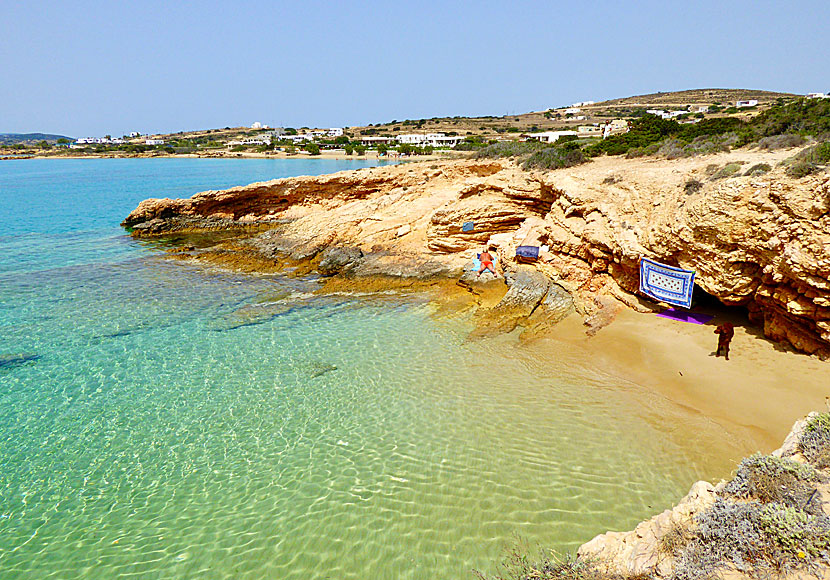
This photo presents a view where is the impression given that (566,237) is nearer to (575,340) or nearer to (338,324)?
(575,340)

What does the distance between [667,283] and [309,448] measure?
9582 mm

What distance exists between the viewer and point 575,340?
36.2 feet

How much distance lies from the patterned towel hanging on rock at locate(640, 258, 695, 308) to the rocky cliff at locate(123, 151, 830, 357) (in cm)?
27

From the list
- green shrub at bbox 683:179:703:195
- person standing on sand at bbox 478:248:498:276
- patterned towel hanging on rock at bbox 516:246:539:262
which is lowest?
person standing on sand at bbox 478:248:498:276

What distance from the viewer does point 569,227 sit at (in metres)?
14.4

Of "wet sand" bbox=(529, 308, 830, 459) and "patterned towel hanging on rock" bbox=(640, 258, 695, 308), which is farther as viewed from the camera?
"patterned towel hanging on rock" bbox=(640, 258, 695, 308)

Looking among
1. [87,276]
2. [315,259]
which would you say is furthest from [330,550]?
[87,276]

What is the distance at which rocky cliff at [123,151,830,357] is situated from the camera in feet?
29.6

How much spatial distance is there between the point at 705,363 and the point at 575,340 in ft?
9.21

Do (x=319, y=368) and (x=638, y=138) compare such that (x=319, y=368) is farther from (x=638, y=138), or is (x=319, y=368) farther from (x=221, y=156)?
(x=221, y=156)

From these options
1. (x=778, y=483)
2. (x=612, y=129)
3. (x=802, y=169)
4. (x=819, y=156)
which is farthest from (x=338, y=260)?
(x=612, y=129)

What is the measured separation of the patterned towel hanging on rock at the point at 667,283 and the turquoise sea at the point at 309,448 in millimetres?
3086

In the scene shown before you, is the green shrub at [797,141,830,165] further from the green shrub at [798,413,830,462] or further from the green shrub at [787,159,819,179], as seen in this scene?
the green shrub at [798,413,830,462]

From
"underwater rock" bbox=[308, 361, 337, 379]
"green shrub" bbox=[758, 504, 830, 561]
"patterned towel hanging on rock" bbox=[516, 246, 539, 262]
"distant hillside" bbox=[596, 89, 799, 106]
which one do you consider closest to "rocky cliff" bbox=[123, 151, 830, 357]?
"patterned towel hanging on rock" bbox=[516, 246, 539, 262]
